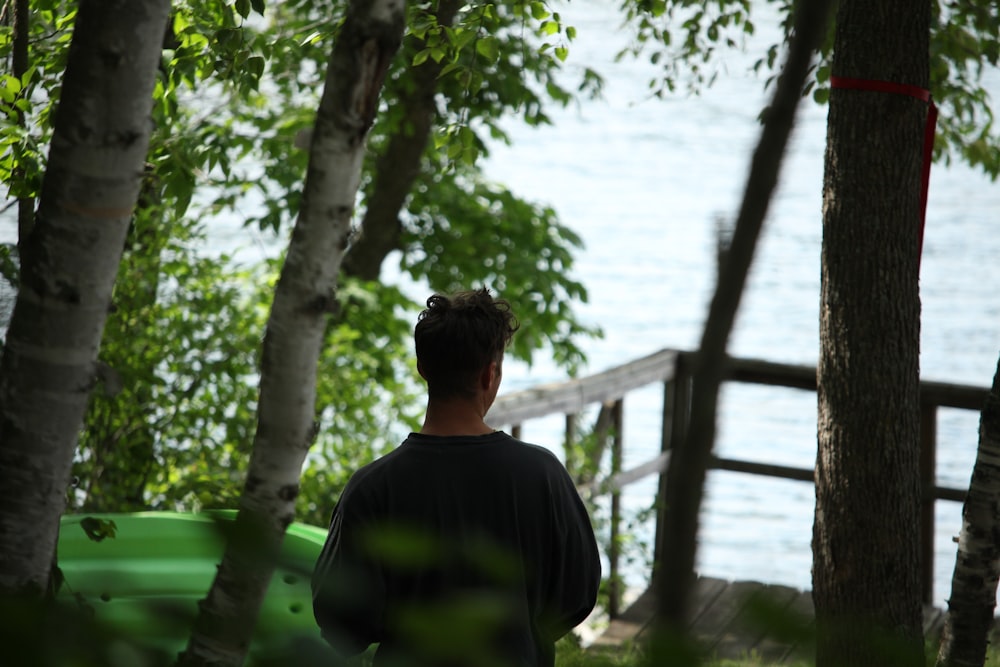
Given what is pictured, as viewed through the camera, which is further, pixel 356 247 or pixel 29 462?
pixel 356 247

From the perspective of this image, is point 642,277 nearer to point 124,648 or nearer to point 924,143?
point 924,143

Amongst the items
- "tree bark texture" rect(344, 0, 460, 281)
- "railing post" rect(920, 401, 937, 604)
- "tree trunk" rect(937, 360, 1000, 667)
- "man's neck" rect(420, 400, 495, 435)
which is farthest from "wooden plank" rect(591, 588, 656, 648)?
"tree bark texture" rect(344, 0, 460, 281)

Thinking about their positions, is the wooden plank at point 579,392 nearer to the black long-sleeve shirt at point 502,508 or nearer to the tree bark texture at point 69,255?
the black long-sleeve shirt at point 502,508

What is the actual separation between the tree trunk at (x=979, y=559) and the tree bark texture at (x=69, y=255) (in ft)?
6.23

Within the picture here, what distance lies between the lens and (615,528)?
17.3ft

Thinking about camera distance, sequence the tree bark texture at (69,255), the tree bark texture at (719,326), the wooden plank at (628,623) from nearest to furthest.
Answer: the tree bark texture at (719,326) → the tree bark texture at (69,255) → the wooden plank at (628,623)

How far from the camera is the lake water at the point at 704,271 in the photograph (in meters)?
8.79

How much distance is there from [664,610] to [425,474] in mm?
1417

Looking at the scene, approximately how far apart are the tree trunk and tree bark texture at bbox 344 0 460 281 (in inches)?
184

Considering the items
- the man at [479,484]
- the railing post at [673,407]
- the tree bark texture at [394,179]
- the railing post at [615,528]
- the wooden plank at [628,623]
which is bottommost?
the wooden plank at [628,623]

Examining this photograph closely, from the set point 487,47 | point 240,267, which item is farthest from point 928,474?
point 240,267

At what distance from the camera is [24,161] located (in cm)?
238

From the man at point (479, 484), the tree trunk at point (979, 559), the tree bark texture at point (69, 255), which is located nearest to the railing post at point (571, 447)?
the tree trunk at point (979, 559)

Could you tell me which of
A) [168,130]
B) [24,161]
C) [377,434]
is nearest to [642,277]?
[377,434]
